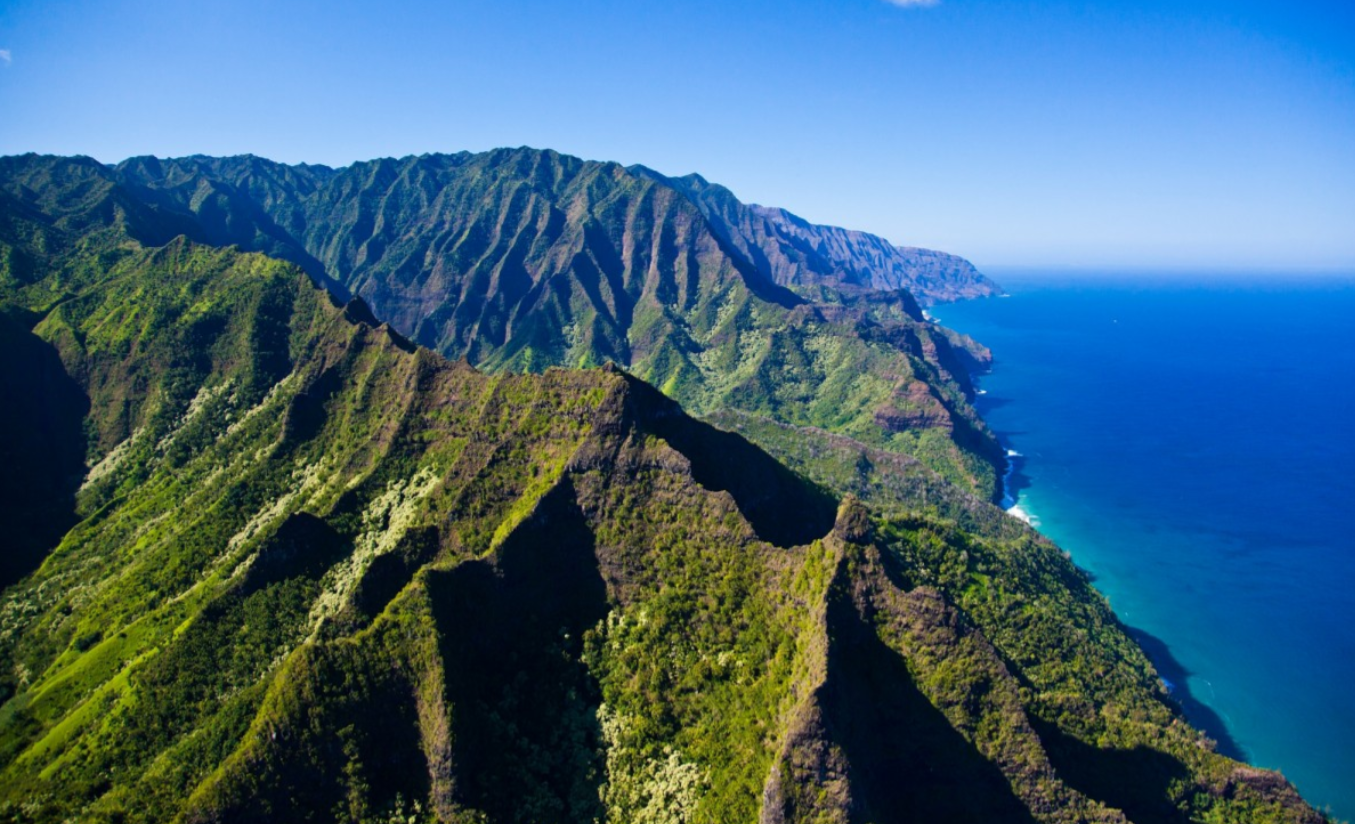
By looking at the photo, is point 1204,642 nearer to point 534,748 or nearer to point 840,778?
point 840,778

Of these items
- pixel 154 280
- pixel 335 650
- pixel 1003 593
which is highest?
pixel 154 280

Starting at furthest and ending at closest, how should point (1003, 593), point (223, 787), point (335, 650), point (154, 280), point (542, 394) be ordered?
point (154, 280), point (1003, 593), point (542, 394), point (335, 650), point (223, 787)

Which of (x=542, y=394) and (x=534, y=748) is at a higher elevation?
(x=542, y=394)

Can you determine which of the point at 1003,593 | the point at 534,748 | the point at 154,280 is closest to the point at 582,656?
the point at 534,748

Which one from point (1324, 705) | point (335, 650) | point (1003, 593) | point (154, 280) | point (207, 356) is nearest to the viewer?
point (335, 650)

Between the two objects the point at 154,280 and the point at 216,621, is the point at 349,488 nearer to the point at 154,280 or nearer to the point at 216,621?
the point at 216,621

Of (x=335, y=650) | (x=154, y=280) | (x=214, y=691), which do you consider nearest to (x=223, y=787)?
(x=335, y=650)

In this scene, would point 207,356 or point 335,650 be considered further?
point 207,356
